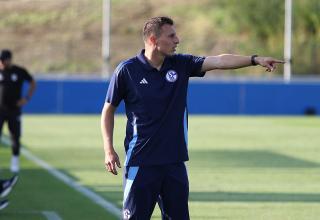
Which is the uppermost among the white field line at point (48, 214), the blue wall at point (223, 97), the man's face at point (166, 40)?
the man's face at point (166, 40)

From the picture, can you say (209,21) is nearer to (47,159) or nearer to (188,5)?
(188,5)

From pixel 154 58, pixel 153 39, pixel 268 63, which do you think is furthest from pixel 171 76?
pixel 268 63

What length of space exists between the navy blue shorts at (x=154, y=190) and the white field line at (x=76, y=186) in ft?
13.0

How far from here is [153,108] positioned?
8188 millimetres

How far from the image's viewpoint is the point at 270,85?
4119 centimetres

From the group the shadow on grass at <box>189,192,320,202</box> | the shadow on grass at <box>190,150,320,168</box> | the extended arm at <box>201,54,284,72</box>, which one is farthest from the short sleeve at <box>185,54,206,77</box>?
the shadow on grass at <box>190,150,320,168</box>

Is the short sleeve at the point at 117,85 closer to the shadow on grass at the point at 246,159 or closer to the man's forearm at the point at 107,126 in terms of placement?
the man's forearm at the point at 107,126

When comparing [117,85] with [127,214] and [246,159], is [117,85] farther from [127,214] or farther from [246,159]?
[246,159]

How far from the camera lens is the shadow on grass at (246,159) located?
19297mm

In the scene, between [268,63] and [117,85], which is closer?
[268,63]

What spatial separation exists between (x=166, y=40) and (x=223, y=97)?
33344mm

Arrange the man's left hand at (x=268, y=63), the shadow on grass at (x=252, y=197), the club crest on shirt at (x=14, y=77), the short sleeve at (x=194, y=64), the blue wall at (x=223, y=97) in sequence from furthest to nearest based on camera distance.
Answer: the blue wall at (x=223, y=97) → the club crest on shirt at (x=14, y=77) → the shadow on grass at (x=252, y=197) → the short sleeve at (x=194, y=64) → the man's left hand at (x=268, y=63)

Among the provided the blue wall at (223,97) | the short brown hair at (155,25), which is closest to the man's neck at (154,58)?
the short brown hair at (155,25)

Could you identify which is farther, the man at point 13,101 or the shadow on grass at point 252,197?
the man at point 13,101
